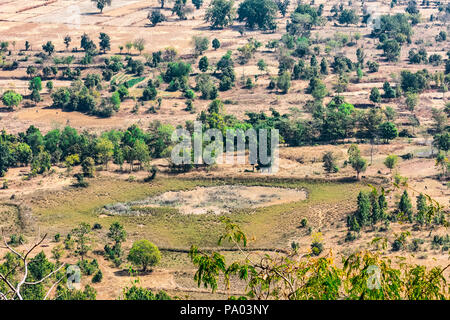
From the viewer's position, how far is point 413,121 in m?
86.8

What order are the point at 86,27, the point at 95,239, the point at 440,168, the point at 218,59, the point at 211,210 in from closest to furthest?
1. the point at 95,239
2. the point at 211,210
3. the point at 440,168
4. the point at 218,59
5. the point at 86,27

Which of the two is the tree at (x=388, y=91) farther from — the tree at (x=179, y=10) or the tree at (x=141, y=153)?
the tree at (x=179, y=10)

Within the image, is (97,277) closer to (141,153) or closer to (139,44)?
(141,153)

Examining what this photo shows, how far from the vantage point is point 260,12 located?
140m

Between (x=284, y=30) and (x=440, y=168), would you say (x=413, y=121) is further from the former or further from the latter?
(x=284, y=30)

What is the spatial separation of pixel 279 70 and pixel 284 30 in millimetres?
35072

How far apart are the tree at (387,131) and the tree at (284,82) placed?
24.7 m

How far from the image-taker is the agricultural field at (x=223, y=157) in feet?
156

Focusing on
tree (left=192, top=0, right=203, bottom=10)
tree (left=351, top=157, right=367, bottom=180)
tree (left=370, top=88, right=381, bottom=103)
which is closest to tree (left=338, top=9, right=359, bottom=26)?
tree (left=192, top=0, right=203, bottom=10)

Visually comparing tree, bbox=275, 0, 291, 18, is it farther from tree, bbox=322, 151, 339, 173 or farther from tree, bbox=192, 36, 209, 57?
tree, bbox=322, 151, 339, 173

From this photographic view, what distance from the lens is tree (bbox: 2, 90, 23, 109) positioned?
93.8 m

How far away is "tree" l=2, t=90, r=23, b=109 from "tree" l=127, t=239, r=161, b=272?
53.1 metres

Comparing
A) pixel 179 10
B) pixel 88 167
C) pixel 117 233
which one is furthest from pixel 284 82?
pixel 179 10
